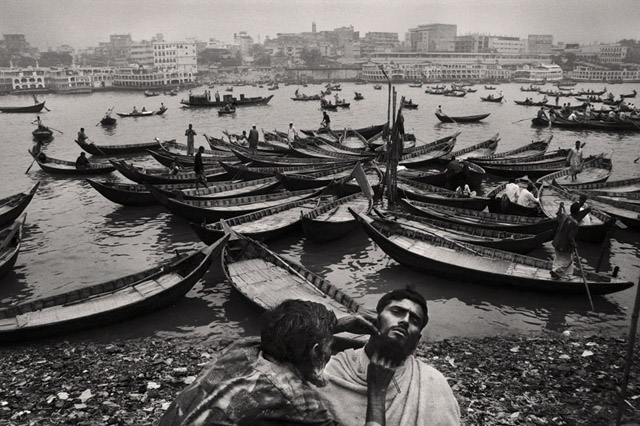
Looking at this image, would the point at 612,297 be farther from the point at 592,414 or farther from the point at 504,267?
the point at 592,414

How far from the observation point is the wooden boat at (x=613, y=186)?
1633 centimetres

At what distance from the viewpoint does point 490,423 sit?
19.0 ft

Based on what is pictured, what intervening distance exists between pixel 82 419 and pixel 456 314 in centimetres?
667

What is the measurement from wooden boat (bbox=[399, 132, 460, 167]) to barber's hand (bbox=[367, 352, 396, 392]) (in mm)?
18959

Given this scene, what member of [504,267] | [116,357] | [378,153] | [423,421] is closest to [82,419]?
[116,357]

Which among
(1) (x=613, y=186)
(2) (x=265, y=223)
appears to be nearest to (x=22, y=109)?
(2) (x=265, y=223)

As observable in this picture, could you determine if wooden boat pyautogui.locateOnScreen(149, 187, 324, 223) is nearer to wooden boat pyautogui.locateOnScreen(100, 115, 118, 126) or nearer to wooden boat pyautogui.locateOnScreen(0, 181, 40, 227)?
wooden boat pyautogui.locateOnScreen(0, 181, 40, 227)

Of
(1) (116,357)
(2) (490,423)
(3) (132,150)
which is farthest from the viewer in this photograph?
(3) (132,150)

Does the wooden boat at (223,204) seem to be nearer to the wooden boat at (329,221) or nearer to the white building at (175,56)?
the wooden boat at (329,221)

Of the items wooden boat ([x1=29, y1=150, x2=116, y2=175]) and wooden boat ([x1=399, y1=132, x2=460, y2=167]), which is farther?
wooden boat ([x1=399, y1=132, x2=460, y2=167])

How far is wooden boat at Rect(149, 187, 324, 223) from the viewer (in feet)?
43.8

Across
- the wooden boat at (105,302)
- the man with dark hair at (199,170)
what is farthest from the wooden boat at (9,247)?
the man with dark hair at (199,170)

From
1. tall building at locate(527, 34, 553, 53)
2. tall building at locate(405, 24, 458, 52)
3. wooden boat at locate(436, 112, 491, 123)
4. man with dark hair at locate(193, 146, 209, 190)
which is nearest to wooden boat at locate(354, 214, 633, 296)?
man with dark hair at locate(193, 146, 209, 190)

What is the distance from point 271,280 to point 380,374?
6.68m
